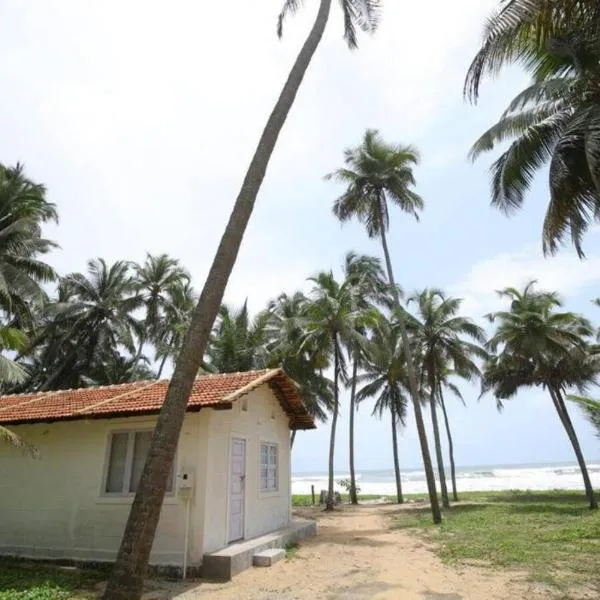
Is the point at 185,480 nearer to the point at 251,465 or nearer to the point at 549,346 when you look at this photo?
the point at 251,465

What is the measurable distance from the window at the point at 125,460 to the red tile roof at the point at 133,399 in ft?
2.48

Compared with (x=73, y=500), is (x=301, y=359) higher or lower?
higher

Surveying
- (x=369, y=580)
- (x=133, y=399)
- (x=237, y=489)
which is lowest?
(x=369, y=580)

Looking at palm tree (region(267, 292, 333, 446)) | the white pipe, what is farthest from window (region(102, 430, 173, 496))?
palm tree (region(267, 292, 333, 446))

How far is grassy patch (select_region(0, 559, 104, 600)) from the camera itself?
740 cm

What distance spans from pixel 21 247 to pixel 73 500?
48.2ft

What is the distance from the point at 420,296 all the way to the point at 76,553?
18.4 metres

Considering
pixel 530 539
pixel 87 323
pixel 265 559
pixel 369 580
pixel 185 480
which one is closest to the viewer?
pixel 369 580

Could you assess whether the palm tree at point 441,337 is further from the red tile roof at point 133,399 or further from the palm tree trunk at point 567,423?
the red tile roof at point 133,399

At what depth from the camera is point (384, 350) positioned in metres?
25.4

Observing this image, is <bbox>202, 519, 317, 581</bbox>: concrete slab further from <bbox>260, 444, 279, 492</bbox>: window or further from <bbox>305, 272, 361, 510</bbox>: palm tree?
<bbox>305, 272, 361, 510</bbox>: palm tree

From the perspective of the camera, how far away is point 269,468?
1331 centimetres

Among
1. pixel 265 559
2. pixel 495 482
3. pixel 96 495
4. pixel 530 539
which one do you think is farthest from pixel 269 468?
pixel 495 482

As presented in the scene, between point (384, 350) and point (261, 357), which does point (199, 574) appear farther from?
point (384, 350)
